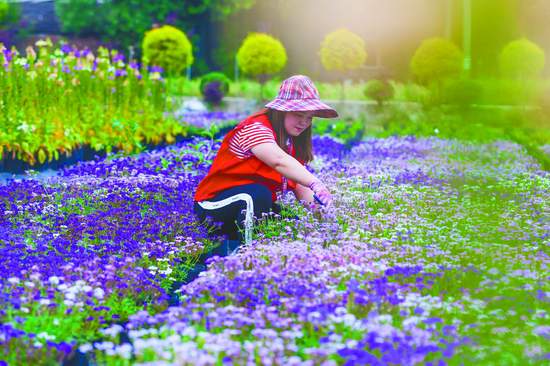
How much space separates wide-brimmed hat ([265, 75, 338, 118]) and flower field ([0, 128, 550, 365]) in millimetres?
602

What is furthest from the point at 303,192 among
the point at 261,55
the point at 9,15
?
the point at 9,15

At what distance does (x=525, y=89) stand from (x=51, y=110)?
6.97 m

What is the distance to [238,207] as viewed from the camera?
14.7 feet

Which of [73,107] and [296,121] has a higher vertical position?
[296,121]

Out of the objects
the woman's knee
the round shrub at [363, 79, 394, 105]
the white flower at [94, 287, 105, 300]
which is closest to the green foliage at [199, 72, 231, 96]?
the round shrub at [363, 79, 394, 105]

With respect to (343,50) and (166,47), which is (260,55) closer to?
(343,50)

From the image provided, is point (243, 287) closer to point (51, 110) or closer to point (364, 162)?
point (364, 162)

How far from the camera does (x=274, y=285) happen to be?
120 inches

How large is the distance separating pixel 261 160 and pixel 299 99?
0.40m

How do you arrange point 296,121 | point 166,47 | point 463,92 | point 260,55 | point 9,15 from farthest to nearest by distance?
point 9,15, point 260,55, point 166,47, point 296,121, point 463,92

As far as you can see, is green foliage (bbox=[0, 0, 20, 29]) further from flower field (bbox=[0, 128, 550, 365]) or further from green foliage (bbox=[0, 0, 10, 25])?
flower field (bbox=[0, 128, 550, 365])

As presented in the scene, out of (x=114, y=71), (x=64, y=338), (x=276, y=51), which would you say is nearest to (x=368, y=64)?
(x=276, y=51)

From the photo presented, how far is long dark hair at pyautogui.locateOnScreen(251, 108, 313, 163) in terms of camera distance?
14.5ft

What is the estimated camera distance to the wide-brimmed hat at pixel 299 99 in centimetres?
422
